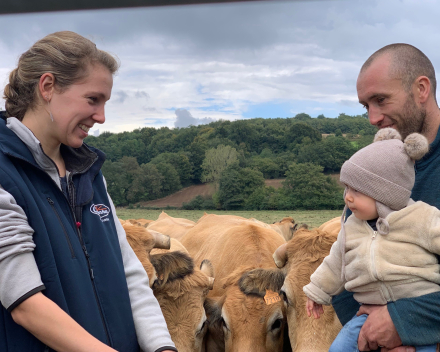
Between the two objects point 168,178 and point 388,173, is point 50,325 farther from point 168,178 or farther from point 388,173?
point 168,178

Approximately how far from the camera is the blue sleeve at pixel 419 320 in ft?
6.75

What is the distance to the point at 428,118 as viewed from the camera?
2.52 meters

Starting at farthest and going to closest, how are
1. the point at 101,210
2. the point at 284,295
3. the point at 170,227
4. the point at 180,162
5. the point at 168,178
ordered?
the point at 180,162, the point at 168,178, the point at 170,227, the point at 284,295, the point at 101,210

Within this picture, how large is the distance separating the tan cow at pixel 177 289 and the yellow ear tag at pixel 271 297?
667mm

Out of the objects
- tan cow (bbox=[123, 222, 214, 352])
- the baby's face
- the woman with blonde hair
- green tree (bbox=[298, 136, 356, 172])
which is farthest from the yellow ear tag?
green tree (bbox=[298, 136, 356, 172])

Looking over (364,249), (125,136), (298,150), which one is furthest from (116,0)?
(298,150)

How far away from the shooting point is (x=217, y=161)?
12.2 m

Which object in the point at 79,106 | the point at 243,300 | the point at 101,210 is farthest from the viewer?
the point at 243,300

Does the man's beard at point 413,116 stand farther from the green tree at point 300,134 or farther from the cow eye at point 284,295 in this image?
the green tree at point 300,134

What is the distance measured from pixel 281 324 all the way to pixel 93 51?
3035mm

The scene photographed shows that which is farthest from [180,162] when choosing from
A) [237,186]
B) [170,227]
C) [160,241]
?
[160,241]

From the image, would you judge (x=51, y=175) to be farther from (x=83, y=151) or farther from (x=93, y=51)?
(x=93, y=51)

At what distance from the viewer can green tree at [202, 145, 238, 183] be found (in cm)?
1180

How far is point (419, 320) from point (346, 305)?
0.59m
